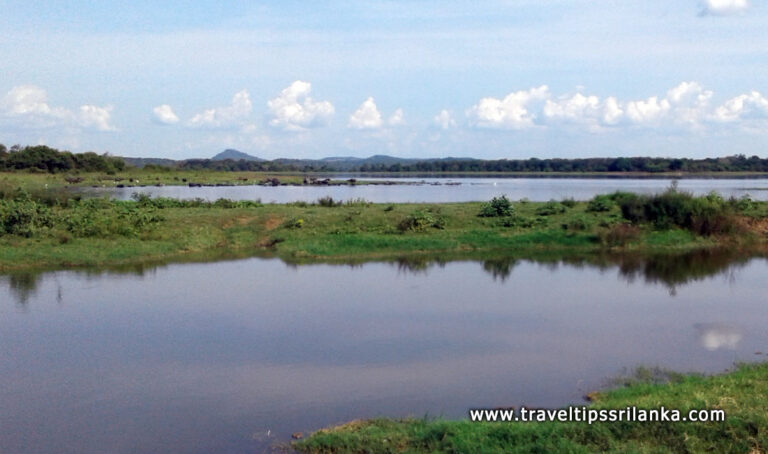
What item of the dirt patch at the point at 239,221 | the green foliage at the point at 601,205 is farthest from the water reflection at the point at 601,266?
the green foliage at the point at 601,205

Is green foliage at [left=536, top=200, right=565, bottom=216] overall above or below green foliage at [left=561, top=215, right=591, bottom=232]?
above

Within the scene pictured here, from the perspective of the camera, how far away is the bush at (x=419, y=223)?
24828mm

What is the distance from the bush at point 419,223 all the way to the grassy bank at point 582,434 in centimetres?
1697

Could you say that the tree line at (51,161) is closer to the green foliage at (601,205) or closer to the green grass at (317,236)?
the green grass at (317,236)

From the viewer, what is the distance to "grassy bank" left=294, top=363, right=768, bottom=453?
679cm

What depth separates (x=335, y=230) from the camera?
80.5 ft

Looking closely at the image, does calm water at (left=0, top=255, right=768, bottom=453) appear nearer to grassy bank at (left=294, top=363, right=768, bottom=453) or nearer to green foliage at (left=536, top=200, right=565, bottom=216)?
grassy bank at (left=294, top=363, right=768, bottom=453)

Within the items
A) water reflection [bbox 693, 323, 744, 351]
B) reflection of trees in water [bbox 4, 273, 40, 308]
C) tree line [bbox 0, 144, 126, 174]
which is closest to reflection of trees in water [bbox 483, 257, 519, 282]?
water reflection [bbox 693, 323, 744, 351]

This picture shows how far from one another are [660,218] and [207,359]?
1939 centimetres

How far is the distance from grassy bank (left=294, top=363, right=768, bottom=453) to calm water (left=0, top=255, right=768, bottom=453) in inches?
34.9

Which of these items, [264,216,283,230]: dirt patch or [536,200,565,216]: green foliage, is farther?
[536,200,565,216]: green foliage

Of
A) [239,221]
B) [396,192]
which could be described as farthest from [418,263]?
[396,192]

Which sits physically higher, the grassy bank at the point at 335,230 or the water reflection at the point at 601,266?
the grassy bank at the point at 335,230

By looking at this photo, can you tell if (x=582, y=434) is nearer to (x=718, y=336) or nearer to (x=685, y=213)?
(x=718, y=336)
